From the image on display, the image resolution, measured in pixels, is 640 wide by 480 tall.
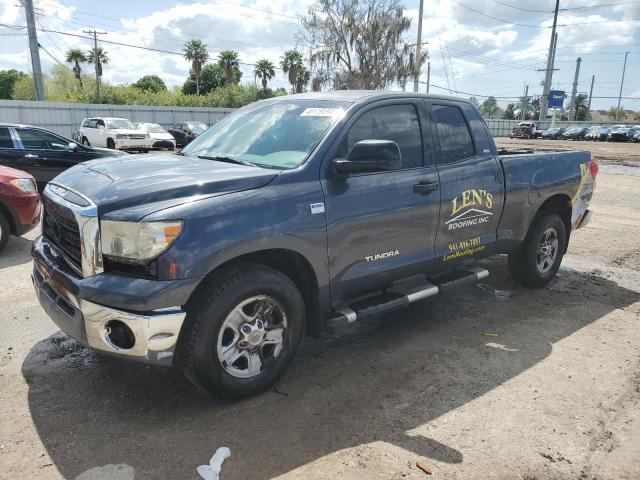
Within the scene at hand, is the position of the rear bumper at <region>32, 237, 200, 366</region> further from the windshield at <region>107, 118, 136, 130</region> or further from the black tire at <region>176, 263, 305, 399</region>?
the windshield at <region>107, 118, 136, 130</region>

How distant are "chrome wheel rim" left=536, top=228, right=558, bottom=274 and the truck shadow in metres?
0.86

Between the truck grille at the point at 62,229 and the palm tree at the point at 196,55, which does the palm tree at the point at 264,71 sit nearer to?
the palm tree at the point at 196,55

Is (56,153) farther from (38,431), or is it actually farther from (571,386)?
(571,386)

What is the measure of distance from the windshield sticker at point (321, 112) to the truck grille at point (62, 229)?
1788mm

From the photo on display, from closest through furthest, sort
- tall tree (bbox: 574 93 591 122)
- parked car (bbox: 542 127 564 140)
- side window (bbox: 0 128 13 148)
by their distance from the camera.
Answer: side window (bbox: 0 128 13 148) < parked car (bbox: 542 127 564 140) < tall tree (bbox: 574 93 591 122)

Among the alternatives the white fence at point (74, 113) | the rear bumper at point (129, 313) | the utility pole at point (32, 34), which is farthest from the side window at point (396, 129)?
the white fence at point (74, 113)

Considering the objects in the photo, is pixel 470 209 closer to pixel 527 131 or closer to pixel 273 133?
pixel 273 133

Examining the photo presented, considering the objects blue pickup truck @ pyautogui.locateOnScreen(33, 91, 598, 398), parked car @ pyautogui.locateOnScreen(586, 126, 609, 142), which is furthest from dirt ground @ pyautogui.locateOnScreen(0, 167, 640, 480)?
parked car @ pyautogui.locateOnScreen(586, 126, 609, 142)

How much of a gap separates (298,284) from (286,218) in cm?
60

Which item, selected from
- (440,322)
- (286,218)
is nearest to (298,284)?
(286,218)

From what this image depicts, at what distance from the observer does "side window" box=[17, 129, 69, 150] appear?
9594 mm

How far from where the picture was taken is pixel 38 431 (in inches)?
115

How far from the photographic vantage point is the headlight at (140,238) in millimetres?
2811

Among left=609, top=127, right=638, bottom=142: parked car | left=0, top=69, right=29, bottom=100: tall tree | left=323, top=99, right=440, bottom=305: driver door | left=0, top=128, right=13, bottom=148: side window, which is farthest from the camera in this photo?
left=0, top=69, right=29, bottom=100: tall tree
